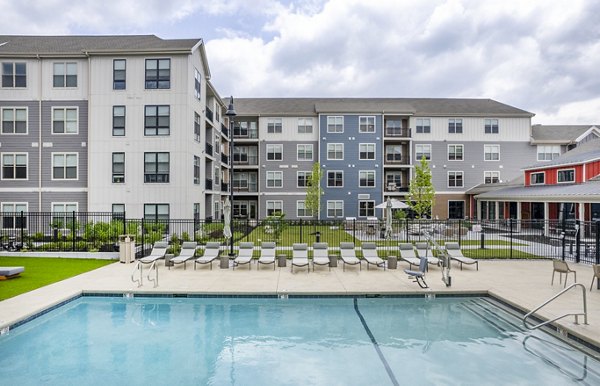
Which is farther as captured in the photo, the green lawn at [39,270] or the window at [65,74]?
the window at [65,74]

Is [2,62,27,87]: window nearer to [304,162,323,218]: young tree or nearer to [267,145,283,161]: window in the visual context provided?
[267,145,283,161]: window

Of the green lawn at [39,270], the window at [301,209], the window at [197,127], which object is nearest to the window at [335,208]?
the window at [301,209]

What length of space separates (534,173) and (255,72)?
29.8 metres

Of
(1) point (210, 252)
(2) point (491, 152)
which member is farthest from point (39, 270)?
(2) point (491, 152)

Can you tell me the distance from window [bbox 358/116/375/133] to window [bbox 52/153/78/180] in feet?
87.6

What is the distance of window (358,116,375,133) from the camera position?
126 ft

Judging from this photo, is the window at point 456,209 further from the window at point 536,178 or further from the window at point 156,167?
the window at point 156,167

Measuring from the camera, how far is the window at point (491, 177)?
39875 millimetres

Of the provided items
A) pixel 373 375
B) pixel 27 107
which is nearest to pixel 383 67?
pixel 27 107

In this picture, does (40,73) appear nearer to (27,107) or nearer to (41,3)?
(27,107)

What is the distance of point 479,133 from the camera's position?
39.7 m

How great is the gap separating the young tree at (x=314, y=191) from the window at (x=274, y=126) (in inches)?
249

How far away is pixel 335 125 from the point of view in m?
38.6

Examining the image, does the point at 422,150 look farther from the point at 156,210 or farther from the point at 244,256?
the point at 244,256
